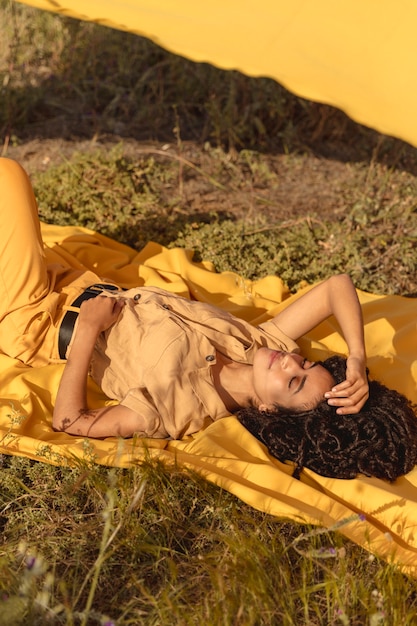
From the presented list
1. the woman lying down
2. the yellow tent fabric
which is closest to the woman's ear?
the woman lying down

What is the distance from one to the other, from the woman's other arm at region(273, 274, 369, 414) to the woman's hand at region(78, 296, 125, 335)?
0.77m

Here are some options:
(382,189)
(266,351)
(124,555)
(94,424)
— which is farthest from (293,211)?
(124,555)

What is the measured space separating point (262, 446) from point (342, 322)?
0.67 m

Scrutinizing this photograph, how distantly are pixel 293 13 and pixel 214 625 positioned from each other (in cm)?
272

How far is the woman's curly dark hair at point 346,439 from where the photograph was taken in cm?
324

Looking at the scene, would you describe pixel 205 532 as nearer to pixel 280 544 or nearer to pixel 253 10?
pixel 280 544

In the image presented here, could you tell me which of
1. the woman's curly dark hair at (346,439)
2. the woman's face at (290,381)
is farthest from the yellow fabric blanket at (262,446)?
the woman's face at (290,381)

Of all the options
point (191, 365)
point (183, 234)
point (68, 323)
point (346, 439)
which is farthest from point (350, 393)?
point (183, 234)

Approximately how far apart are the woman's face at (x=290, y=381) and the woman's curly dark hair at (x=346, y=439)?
5 centimetres

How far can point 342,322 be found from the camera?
142 inches

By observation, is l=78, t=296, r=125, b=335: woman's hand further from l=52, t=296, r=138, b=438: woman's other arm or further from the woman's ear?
the woman's ear

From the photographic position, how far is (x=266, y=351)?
3486 mm

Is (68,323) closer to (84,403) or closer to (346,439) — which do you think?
(84,403)

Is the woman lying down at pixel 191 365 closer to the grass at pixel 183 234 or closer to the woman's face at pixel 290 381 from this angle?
the woman's face at pixel 290 381
